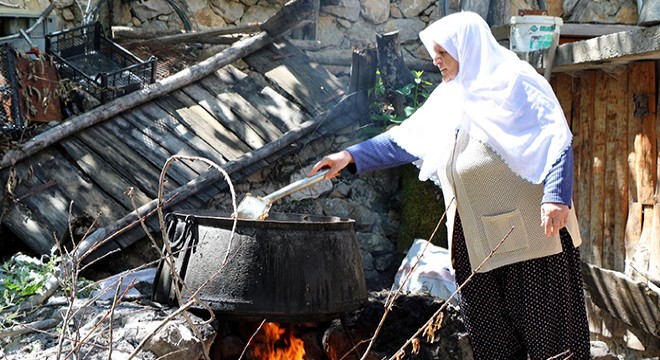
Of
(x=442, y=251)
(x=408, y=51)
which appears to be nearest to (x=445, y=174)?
(x=442, y=251)

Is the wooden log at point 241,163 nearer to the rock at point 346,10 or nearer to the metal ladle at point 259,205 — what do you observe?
the metal ladle at point 259,205

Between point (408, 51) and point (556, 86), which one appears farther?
point (408, 51)

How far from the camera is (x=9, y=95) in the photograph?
5.68 metres

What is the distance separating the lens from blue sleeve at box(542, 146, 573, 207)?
352cm

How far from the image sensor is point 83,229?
5.44m

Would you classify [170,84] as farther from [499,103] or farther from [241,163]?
[499,103]

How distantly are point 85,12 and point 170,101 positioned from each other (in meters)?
2.02

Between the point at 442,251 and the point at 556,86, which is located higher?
the point at 556,86

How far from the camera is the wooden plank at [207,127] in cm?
626

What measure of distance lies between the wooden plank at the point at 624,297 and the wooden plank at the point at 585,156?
0.64 feet

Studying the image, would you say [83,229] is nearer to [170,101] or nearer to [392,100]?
[170,101]

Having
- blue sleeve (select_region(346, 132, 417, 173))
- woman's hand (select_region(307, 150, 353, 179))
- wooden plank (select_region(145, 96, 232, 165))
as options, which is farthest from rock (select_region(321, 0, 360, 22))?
woman's hand (select_region(307, 150, 353, 179))

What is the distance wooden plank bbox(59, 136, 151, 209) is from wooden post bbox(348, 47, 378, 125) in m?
1.83

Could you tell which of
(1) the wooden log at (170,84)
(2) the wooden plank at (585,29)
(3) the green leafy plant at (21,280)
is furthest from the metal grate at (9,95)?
(2) the wooden plank at (585,29)
